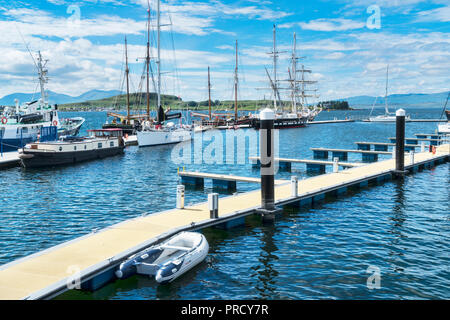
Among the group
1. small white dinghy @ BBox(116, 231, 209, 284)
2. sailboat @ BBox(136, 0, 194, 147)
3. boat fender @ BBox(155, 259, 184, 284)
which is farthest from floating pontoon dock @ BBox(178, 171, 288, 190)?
sailboat @ BBox(136, 0, 194, 147)

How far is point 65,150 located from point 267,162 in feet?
112

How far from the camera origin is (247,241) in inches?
750

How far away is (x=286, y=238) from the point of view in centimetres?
1955

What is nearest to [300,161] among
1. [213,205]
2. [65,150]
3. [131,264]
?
[213,205]

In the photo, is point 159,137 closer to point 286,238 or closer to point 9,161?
point 9,161

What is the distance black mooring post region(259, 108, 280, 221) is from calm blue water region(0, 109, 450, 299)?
35.7 inches

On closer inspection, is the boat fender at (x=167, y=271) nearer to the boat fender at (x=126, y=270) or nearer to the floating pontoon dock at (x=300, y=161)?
the boat fender at (x=126, y=270)

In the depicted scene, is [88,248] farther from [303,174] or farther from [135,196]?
[303,174]

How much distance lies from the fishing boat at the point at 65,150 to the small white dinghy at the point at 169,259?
111 ft

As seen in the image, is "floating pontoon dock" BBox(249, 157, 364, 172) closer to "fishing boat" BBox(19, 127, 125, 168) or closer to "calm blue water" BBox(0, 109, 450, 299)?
"calm blue water" BBox(0, 109, 450, 299)

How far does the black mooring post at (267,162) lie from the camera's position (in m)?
19.9

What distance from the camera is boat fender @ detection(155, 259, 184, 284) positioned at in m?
13.8
